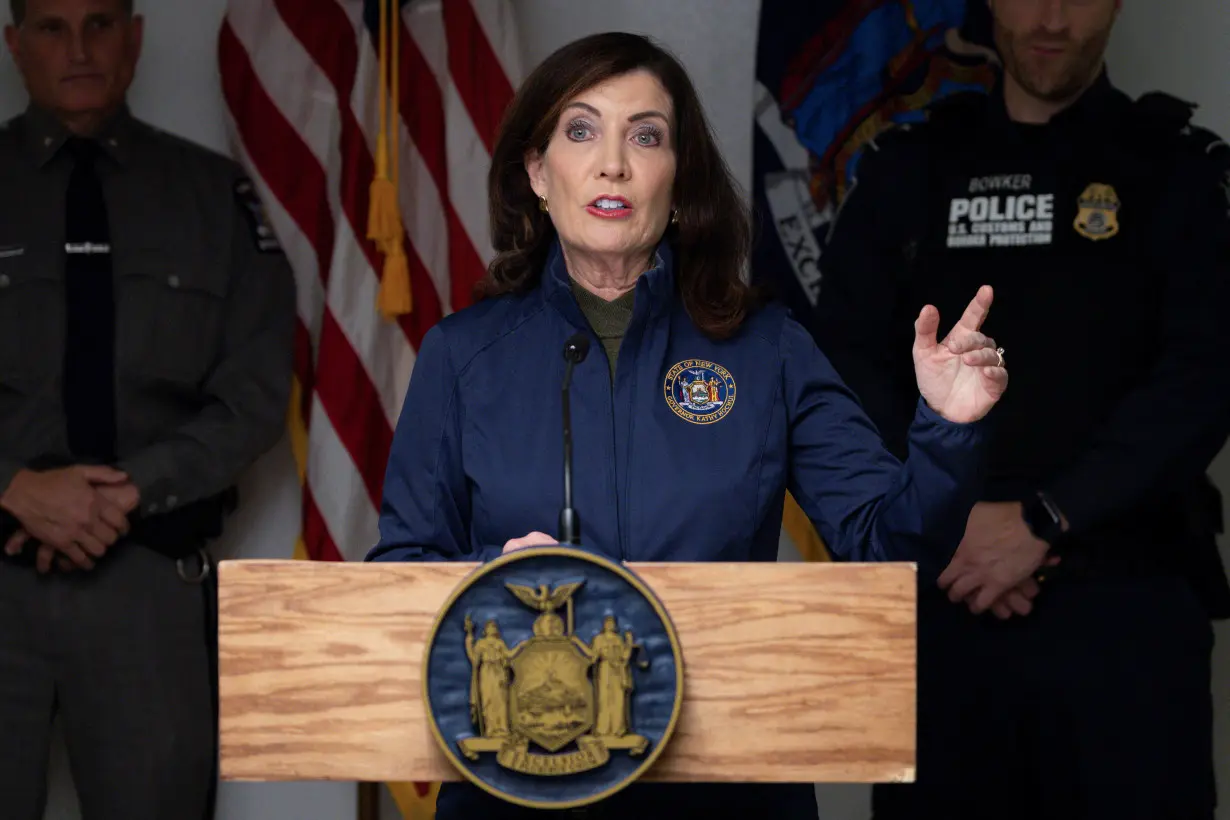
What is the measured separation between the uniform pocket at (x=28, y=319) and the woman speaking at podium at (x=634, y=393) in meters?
1.60

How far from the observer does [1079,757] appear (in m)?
2.78

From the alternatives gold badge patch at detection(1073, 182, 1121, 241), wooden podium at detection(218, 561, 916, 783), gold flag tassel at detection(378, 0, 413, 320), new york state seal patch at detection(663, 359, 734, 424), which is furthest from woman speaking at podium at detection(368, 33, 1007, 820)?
gold flag tassel at detection(378, 0, 413, 320)

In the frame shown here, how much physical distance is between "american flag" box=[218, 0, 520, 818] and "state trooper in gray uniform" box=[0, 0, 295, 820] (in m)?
0.11

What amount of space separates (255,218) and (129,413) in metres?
0.53

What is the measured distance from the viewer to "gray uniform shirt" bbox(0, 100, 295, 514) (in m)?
3.34

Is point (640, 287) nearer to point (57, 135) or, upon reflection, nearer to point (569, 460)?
point (569, 460)

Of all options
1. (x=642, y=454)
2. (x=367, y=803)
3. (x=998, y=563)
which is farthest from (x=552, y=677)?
(x=367, y=803)

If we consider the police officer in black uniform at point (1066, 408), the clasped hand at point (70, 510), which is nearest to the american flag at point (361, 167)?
the clasped hand at point (70, 510)

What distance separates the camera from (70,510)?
3189 mm

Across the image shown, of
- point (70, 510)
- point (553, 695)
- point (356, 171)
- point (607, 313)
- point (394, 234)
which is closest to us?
point (553, 695)

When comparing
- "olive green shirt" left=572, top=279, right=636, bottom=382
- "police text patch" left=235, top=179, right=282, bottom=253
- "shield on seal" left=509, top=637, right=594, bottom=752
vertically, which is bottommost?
"shield on seal" left=509, top=637, right=594, bottom=752

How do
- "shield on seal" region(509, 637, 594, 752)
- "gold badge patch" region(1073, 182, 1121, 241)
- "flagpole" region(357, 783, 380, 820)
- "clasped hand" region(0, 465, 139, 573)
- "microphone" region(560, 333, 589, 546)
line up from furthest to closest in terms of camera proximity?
"flagpole" region(357, 783, 380, 820) → "clasped hand" region(0, 465, 139, 573) → "gold badge patch" region(1073, 182, 1121, 241) → "microphone" region(560, 333, 589, 546) → "shield on seal" region(509, 637, 594, 752)

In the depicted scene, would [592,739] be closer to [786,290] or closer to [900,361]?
[900,361]

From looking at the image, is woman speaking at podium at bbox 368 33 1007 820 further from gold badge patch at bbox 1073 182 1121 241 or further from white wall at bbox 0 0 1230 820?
white wall at bbox 0 0 1230 820
